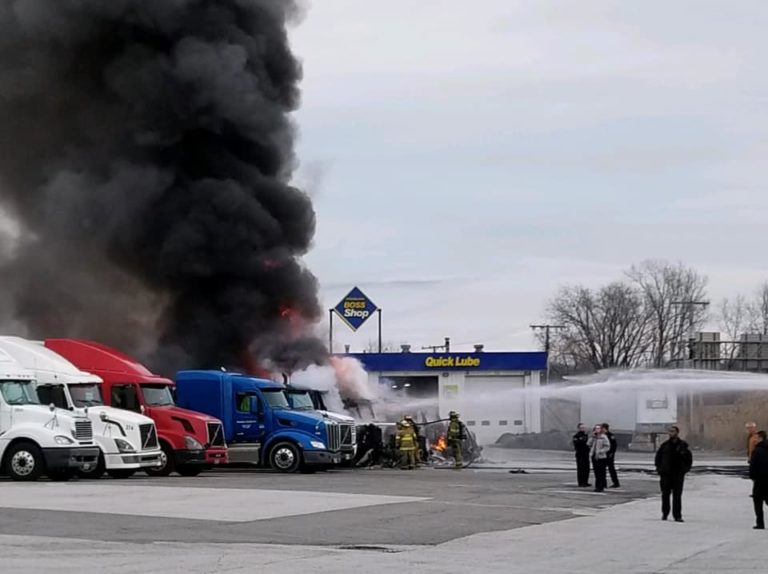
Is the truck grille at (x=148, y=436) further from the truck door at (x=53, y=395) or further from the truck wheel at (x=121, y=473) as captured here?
the truck door at (x=53, y=395)

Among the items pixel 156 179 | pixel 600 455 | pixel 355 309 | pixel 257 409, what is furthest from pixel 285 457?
pixel 156 179

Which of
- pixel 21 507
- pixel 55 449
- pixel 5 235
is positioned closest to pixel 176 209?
pixel 5 235

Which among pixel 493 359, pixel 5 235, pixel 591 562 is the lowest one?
pixel 591 562

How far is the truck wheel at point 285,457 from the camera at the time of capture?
3472 cm

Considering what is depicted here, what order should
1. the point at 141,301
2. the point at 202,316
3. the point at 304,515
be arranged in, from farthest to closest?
the point at 141,301 → the point at 202,316 → the point at 304,515

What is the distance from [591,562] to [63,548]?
6.42 m

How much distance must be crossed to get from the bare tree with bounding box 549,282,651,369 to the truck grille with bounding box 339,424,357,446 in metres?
56.9

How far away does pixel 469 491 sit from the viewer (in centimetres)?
2711

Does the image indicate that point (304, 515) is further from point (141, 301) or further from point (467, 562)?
point (141, 301)

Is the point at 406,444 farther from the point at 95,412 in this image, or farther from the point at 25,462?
the point at 25,462

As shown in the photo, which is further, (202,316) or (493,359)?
(493,359)

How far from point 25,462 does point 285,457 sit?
8.24 m

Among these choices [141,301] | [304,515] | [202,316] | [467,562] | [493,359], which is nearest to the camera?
[467,562]

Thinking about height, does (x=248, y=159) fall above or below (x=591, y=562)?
above
